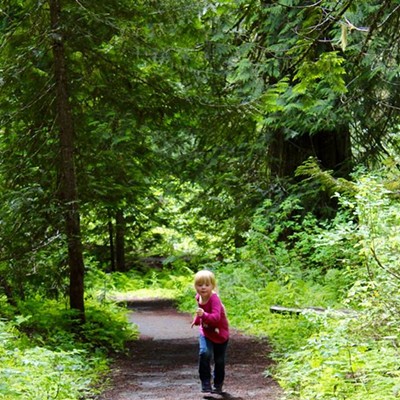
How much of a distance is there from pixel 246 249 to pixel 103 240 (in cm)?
1190

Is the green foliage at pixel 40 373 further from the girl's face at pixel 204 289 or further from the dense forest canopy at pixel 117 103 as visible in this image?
the dense forest canopy at pixel 117 103

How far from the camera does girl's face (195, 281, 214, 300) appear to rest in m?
6.61

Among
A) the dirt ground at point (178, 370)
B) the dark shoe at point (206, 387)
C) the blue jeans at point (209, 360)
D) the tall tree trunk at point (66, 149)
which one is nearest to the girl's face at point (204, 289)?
the blue jeans at point (209, 360)

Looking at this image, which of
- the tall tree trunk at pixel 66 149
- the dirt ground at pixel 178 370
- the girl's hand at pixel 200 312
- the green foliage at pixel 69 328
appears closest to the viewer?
the girl's hand at pixel 200 312

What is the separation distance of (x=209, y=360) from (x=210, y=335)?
277mm

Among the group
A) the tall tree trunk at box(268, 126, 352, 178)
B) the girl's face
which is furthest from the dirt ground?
the tall tree trunk at box(268, 126, 352, 178)

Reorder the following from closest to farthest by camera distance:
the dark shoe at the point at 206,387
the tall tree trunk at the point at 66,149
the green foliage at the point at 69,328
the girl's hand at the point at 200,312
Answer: the girl's hand at the point at 200,312
the dark shoe at the point at 206,387
the green foliage at the point at 69,328
the tall tree trunk at the point at 66,149

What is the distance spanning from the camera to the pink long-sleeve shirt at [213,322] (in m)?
6.53

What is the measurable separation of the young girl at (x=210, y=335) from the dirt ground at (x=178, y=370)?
182 mm

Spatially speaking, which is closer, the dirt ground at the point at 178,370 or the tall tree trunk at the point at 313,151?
the dirt ground at the point at 178,370

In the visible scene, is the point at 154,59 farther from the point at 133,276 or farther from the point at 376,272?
the point at 133,276

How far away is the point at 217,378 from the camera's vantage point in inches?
260

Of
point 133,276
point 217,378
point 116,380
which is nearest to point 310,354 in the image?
point 217,378

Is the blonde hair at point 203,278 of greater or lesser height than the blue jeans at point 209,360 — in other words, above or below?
above
